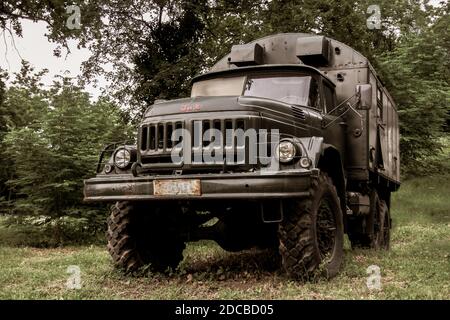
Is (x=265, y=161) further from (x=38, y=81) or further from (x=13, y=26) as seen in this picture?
(x=38, y=81)

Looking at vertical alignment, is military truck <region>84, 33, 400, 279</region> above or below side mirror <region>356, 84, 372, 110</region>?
below

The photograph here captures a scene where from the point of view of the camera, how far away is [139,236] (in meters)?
7.25

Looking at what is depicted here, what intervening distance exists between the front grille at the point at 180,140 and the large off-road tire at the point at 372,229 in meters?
4.48

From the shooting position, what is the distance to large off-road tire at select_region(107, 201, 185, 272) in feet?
23.0

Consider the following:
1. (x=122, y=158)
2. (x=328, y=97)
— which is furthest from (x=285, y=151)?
(x=328, y=97)

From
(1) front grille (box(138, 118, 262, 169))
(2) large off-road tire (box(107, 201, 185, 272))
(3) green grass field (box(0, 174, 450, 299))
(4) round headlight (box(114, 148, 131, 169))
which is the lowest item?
(3) green grass field (box(0, 174, 450, 299))

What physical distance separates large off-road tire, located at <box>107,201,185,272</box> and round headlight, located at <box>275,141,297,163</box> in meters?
1.89

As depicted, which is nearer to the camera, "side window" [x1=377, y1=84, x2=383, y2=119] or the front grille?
the front grille

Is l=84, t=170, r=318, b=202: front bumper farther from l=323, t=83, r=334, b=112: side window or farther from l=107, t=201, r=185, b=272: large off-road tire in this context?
l=323, t=83, r=334, b=112: side window

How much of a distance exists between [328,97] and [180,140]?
280 centimetres

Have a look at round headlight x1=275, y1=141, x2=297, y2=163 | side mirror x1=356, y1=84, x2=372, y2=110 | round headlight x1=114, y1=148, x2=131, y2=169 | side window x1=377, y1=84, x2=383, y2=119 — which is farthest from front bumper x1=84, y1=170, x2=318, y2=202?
side window x1=377, y1=84, x2=383, y2=119

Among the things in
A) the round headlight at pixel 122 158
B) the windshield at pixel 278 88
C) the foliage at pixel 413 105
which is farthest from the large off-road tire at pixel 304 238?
the foliage at pixel 413 105

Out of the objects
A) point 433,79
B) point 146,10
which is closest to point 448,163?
point 433,79

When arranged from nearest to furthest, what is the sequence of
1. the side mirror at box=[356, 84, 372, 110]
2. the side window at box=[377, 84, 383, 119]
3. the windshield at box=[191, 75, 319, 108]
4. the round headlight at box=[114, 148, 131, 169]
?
the round headlight at box=[114, 148, 131, 169] → the windshield at box=[191, 75, 319, 108] → the side mirror at box=[356, 84, 372, 110] → the side window at box=[377, 84, 383, 119]
